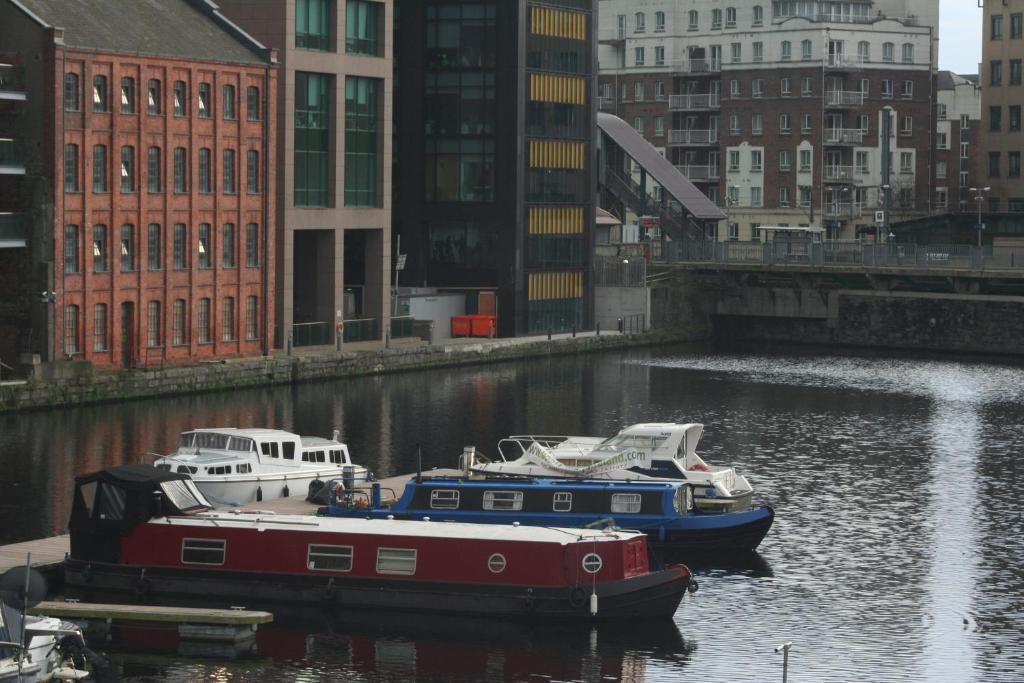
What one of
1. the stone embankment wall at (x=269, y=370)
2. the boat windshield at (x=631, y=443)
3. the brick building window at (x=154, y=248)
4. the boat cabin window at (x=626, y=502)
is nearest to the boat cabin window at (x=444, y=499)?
the boat cabin window at (x=626, y=502)

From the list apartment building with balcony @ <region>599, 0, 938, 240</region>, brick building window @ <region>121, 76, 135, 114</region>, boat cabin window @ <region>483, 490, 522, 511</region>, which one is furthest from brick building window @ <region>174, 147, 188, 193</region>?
apartment building with balcony @ <region>599, 0, 938, 240</region>

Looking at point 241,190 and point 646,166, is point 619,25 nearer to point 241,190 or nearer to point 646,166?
point 646,166

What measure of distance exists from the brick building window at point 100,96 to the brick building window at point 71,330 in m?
9.06

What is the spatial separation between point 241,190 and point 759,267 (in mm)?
43572

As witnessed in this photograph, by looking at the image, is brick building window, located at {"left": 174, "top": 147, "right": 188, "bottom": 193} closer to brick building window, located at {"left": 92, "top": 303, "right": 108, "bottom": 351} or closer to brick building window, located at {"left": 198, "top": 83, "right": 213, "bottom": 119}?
brick building window, located at {"left": 198, "top": 83, "right": 213, "bottom": 119}

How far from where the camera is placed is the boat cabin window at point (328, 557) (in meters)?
50.4

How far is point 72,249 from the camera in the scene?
89.4m

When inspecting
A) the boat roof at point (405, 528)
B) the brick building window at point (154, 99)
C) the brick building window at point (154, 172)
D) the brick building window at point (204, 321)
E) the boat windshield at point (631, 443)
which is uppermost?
the brick building window at point (154, 99)

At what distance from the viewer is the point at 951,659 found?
155 ft

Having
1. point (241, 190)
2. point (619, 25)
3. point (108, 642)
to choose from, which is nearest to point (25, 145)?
point (241, 190)

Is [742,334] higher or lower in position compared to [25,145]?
lower

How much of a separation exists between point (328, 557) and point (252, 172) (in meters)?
53.2

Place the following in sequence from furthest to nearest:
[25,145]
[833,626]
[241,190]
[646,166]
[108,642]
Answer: [646,166] < [241,190] < [25,145] < [833,626] < [108,642]

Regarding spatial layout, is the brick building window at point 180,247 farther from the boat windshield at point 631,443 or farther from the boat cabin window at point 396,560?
the boat cabin window at point 396,560
